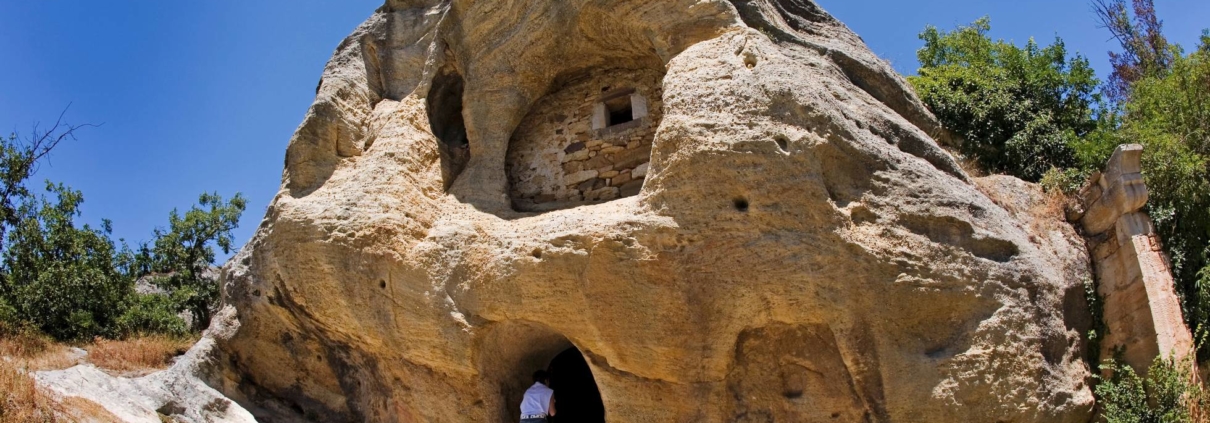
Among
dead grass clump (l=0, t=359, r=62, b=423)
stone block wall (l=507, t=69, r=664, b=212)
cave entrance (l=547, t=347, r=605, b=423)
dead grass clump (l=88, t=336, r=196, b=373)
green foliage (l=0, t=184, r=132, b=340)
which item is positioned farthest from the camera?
green foliage (l=0, t=184, r=132, b=340)

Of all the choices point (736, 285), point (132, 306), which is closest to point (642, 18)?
point (736, 285)

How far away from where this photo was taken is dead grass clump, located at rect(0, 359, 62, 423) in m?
5.88

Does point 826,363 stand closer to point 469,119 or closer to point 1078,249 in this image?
point 1078,249

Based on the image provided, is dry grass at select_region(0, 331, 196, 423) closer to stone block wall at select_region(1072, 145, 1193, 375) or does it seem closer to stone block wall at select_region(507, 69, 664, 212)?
stone block wall at select_region(507, 69, 664, 212)

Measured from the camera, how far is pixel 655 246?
5.77 m

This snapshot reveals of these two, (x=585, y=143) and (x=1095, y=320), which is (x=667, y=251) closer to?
(x=585, y=143)

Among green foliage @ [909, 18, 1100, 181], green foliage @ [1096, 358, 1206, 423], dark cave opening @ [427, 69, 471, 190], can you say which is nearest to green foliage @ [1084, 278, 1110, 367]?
green foliage @ [1096, 358, 1206, 423]

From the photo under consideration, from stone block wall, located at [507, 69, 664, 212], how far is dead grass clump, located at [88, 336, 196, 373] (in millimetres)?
4317

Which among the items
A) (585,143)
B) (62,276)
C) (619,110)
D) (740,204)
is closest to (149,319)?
(62,276)

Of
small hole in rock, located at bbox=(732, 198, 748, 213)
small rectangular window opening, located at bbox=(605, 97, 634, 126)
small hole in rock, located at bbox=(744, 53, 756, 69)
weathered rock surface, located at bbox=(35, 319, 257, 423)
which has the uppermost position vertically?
small rectangular window opening, located at bbox=(605, 97, 634, 126)

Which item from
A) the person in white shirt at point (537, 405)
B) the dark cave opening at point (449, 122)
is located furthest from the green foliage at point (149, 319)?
the person in white shirt at point (537, 405)

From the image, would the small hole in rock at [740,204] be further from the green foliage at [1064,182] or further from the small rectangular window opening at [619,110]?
the green foliage at [1064,182]

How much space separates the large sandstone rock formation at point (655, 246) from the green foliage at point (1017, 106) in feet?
6.21

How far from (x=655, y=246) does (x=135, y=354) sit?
6.21 m
